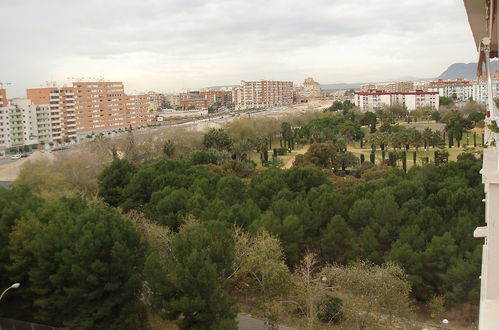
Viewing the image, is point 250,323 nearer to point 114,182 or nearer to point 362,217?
point 362,217

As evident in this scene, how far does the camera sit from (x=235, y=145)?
42.2m

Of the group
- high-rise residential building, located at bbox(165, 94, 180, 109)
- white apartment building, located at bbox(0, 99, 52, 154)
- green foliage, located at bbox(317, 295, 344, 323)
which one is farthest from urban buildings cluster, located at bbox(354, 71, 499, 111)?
green foliage, located at bbox(317, 295, 344, 323)

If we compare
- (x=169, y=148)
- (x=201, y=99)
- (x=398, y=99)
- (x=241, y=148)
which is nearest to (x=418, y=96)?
(x=398, y=99)

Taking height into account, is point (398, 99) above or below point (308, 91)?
below

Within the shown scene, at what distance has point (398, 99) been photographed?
95688 mm

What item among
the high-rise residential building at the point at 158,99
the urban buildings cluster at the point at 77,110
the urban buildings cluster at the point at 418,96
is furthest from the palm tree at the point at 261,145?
the high-rise residential building at the point at 158,99

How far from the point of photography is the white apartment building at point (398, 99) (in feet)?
297

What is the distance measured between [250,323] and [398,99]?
87564 millimetres

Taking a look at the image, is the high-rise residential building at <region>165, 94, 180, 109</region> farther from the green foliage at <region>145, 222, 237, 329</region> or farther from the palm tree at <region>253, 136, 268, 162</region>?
the green foliage at <region>145, 222, 237, 329</region>

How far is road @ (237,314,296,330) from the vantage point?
579 inches

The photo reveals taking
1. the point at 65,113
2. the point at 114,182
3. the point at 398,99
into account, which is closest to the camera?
the point at 114,182

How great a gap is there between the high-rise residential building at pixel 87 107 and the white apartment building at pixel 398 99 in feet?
139

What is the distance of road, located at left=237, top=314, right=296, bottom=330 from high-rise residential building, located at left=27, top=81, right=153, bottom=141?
55670 mm

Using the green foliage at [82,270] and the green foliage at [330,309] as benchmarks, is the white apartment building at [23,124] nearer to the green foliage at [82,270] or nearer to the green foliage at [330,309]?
the green foliage at [82,270]
